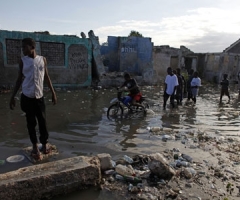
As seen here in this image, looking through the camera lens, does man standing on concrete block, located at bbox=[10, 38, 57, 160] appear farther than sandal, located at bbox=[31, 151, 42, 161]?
No

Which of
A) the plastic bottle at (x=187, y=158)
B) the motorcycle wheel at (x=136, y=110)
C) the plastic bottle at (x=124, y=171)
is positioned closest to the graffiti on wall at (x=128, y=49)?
the motorcycle wheel at (x=136, y=110)

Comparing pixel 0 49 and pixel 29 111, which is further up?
pixel 0 49

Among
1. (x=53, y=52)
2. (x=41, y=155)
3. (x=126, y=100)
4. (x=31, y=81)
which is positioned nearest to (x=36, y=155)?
(x=41, y=155)

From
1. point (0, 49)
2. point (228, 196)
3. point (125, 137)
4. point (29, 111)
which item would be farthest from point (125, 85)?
point (0, 49)

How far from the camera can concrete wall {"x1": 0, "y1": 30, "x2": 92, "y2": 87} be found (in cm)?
1272

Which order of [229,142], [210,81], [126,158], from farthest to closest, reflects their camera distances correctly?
[210,81] → [229,142] → [126,158]

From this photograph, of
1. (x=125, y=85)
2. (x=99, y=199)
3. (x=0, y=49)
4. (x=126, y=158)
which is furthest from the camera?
(x=0, y=49)

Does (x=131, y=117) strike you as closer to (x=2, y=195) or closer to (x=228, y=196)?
(x=228, y=196)

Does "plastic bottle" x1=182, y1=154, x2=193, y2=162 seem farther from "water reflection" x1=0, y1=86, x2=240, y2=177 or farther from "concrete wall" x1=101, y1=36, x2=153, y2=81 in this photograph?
"concrete wall" x1=101, y1=36, x2=153, y2=81

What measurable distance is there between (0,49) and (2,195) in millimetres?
11416

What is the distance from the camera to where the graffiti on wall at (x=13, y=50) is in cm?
1266

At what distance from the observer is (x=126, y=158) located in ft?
13.9

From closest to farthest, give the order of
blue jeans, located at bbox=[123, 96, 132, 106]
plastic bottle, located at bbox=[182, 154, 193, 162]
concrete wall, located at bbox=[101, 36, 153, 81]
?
1. plastic bottle, located at bbox=[182, 154, 193, 162]
2. blue jeans, located at bbox=[123, 96, 132, 106]
3. concrete wall, located at bbox=[101, 36, 153, 81]

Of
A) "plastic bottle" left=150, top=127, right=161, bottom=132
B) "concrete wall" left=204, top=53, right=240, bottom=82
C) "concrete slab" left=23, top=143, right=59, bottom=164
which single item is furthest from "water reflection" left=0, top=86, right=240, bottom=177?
"concrete wall" left=204, top=53, right=240, bottom=82
